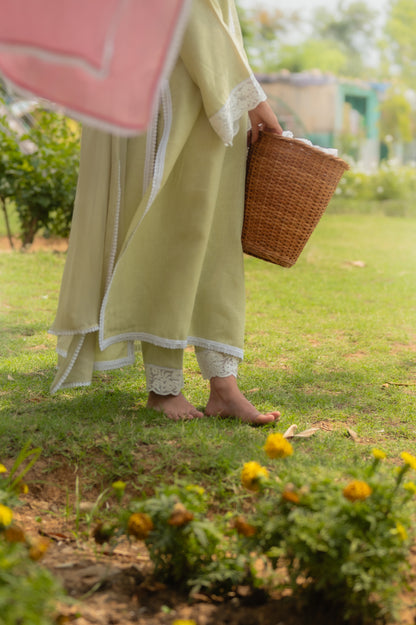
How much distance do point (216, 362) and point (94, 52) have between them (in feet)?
5.07

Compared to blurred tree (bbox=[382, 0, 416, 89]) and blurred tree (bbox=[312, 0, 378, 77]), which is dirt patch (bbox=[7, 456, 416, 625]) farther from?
blurred tree (bbox=[312, 0, 378, 77])

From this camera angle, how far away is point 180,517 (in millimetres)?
1587

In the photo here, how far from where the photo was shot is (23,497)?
2.17m

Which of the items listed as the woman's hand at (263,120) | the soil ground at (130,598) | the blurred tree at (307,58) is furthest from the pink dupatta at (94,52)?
the blurred tree at (307,58)

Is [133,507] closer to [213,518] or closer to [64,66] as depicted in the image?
[213,518]

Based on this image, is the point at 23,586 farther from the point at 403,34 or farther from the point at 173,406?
the point at 403,34

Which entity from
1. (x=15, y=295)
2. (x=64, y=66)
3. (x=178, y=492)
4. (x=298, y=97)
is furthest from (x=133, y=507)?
(x=298, y=97)

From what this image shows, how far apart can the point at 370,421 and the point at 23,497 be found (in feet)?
4.56

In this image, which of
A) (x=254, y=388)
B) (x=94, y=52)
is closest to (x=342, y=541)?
(x=94, y=52)

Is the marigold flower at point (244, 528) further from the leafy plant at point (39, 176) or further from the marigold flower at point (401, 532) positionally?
the leafy plant at point (39, 176)

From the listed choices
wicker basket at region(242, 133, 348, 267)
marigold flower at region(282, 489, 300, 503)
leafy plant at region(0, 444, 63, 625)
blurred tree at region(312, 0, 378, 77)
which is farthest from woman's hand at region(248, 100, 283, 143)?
blurred tree at region(312, 0, 378, 77)

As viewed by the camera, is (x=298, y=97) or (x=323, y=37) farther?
(x=323, y=37)

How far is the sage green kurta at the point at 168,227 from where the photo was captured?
2.42 m

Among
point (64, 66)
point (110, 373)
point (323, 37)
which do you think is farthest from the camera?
point (323, 37)
